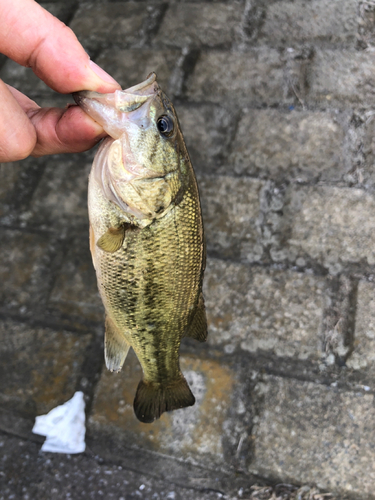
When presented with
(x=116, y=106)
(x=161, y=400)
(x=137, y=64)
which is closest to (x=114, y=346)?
(x=161, y=400)

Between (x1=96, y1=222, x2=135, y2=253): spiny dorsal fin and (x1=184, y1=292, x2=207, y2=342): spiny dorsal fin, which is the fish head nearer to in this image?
(x1=96, y1=222, x2=135, y2=253): spiny dorsal fin

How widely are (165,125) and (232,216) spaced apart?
0.97 meters

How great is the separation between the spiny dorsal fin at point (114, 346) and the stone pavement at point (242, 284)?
53cm

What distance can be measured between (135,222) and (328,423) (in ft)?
4.33

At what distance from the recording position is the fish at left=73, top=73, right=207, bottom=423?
1.35m

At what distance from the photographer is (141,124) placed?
1357mm

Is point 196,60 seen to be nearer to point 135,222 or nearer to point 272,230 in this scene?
point 272,230

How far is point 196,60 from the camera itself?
2713 mm

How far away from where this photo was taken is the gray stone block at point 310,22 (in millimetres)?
2572

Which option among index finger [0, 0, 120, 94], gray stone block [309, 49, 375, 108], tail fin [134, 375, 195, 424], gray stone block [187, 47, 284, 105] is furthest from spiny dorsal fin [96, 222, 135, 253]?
gray stone block [309, 49, 375, 108]

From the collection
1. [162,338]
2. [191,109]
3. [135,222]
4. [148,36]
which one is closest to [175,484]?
[162,338]

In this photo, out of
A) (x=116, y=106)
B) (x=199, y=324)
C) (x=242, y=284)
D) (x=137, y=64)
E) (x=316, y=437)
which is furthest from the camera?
(x=137, y=64)

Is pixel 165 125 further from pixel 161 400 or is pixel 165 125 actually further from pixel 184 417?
pixel 184 417

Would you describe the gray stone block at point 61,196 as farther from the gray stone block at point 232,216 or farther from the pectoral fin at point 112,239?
the pectoral fin at point 112,239
